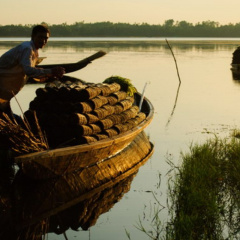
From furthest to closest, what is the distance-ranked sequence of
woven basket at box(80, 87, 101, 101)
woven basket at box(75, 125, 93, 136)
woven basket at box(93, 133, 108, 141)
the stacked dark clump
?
woven basket at box(80, 87, 101, 101) < woven basket at box(93, 133, 108, 141) < the stacked dark clump < woven basket at box(75, 125, 93, 136)

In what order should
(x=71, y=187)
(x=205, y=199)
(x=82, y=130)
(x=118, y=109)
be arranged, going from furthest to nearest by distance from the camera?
1. (x=118, y=109)
2. (x=82, y=130)
3. (x=71, y=187)
4. (x=205, y=199)

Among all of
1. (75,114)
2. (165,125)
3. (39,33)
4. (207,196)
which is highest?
(39,33)

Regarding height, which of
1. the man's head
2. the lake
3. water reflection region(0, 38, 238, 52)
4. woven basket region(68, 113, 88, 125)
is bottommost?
water reflection region(0, 38, 238, 52)

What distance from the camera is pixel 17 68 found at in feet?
32.6

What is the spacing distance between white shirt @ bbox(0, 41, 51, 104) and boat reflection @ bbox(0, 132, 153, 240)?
1.57 m

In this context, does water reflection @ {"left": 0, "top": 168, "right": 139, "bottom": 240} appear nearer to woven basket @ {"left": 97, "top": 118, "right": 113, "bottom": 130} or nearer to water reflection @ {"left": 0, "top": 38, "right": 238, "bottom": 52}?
woven basket @ {"left": 97, "top": 118, "right": 113, "bottom": 130}

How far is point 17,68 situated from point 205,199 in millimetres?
3950

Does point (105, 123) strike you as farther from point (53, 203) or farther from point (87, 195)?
point (53, 203)

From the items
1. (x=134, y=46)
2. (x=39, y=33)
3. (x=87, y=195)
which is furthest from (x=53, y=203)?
(x=134, y=46)


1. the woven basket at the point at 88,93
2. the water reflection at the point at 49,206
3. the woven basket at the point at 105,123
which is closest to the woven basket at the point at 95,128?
the woven basket at the point at 105,123

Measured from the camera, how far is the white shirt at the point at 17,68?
31.4 feet

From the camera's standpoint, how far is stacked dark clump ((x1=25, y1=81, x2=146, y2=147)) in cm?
991

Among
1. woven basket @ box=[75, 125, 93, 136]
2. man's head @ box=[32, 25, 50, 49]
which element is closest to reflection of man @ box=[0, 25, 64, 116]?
man's head @ box=[32, 25, 50, 49]

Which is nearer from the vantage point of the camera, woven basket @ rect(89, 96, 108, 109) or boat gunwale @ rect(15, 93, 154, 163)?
boat gunwale @ rect(15, 93, 154, 163)
